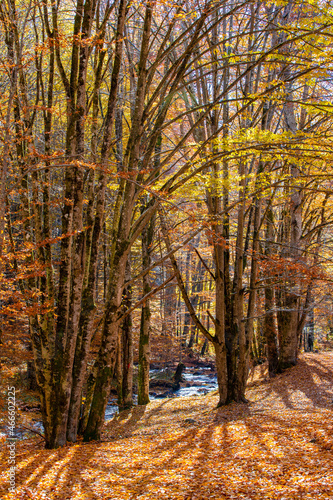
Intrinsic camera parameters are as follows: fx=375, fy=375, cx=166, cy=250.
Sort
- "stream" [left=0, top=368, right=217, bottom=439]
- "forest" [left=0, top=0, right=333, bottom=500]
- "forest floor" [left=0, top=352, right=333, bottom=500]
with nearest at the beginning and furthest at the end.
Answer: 1. "forest floor" [left=0, top=352, right=333, bottom=500]
2. "forest" [left=0, top=0, right=333, bottom=500]
3. "stream" [left=0, top=368, right=217, bottom=439]

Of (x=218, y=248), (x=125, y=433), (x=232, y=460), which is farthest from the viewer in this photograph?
(x=218, y=248)

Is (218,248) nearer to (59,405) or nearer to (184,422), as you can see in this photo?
(184,422)

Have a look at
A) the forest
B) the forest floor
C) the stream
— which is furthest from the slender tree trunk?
the forest floor

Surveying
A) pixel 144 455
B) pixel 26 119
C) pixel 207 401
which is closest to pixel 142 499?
pixel 144 455

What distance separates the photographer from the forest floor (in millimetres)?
3891

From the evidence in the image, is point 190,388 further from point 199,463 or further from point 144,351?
point 199,463

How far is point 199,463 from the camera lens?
16.1 ft

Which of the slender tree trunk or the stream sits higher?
the slender tree trunk

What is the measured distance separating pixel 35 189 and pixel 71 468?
14.7 feet

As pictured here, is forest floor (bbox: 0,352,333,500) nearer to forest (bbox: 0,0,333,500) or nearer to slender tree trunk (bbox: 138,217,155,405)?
forest (bbox: 0,0,333,500)

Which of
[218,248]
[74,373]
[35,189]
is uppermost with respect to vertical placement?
[35,189]

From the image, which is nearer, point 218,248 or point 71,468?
point 71,468

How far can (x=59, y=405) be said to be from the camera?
6438 mm

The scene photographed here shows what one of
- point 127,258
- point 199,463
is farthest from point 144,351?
point 199,463
